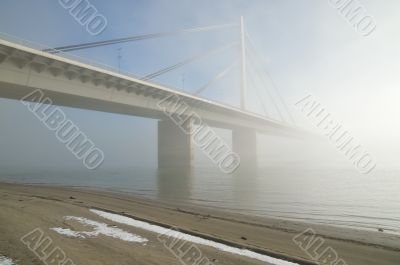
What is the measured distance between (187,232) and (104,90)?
33.1 metres

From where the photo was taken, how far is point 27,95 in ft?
115

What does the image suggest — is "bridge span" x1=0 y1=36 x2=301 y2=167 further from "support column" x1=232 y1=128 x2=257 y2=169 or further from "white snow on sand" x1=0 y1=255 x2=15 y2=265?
"white snow on sand" x1=0 y1=255 x2=15 y2=265

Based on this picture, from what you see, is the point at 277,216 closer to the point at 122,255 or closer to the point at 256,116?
the point at 122,255

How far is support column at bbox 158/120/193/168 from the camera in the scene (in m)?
60.7

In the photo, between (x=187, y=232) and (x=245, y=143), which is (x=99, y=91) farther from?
(x=245, y=143)

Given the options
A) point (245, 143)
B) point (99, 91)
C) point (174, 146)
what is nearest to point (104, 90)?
point (99, 91)

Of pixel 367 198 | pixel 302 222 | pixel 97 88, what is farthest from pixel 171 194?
pixel 97 88

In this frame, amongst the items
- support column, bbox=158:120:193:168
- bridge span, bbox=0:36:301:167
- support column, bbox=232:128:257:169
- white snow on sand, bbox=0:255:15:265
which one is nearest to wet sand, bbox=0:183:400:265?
white snow on sand, bbox=0:255:15:265

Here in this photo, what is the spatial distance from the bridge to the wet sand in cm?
1941

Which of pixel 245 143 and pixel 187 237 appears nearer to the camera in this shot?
pixel 187 237

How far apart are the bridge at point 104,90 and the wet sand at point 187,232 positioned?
19.4 meters

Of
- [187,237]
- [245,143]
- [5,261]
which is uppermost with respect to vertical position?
[245,143]

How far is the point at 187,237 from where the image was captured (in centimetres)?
907

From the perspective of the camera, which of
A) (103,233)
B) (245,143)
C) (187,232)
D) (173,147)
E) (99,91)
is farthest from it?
(245,143)
